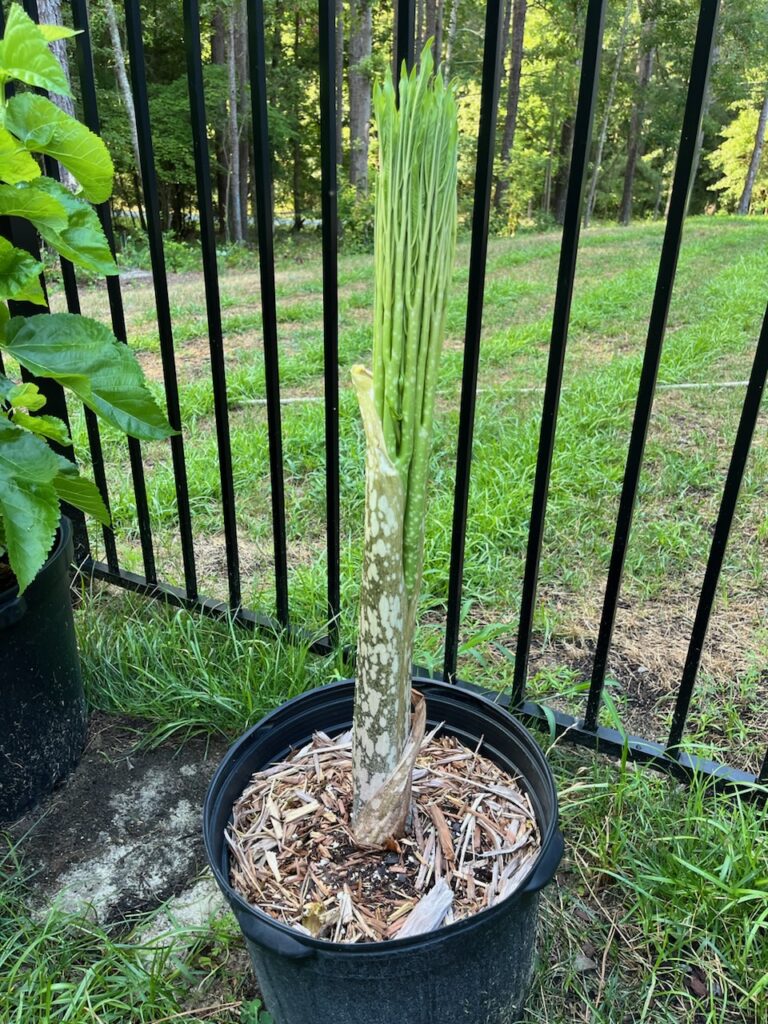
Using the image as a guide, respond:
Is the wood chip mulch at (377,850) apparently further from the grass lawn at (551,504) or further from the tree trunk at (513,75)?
the tree trunk at (513,75)

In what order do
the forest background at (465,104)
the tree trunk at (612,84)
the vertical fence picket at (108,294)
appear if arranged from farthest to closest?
the tree trunk at (612,84) < the forest background at (465,104) < the vertical fence picket at (108,294)

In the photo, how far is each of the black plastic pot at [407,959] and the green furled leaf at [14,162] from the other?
105cm

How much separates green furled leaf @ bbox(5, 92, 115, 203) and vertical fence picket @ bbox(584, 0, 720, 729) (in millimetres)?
1024

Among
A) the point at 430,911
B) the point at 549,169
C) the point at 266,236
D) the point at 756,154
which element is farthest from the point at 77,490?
the point at 549,169

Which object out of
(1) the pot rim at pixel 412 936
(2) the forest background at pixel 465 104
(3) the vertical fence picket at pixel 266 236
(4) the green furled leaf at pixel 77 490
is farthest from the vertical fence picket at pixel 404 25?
(2) the forest background at pixel 465 104

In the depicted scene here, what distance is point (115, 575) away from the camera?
2371 mm

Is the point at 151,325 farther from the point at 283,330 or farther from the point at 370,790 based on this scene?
the point at 370,790

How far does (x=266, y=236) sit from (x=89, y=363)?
0.46 m

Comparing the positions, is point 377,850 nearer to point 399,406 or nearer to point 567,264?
point 399,406

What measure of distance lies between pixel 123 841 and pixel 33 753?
286 millimetres

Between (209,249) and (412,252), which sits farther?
(209,249)

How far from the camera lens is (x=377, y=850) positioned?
1.26m

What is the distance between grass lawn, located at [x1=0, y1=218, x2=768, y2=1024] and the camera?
1.33m

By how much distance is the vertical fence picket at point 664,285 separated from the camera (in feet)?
3.89
